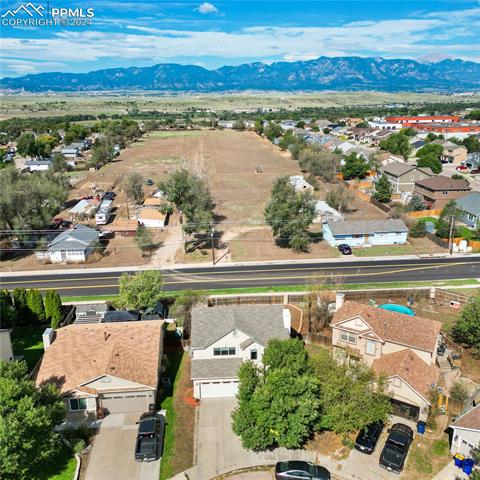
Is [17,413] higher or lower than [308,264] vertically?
higher

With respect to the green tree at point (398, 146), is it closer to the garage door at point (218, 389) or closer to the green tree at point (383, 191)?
the green tree at point (383, 191)

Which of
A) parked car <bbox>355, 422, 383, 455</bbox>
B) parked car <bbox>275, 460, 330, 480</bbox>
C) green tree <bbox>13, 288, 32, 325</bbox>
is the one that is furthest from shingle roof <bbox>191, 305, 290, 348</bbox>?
green tree <bbox>13, 288, 32, 325</bbox>

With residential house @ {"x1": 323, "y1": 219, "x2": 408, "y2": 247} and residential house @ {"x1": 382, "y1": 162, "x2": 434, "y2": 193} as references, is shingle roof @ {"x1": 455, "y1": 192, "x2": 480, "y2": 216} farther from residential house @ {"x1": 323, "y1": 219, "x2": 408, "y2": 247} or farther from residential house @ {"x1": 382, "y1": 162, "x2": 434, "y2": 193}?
residential house @ {"x1": 323, "y1": 219, "x2": 408, "y2": 247}

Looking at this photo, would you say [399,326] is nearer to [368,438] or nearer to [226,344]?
[368,438]

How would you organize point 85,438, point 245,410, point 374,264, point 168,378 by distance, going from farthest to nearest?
point 374,264, point 168,378, point 85,438, point 245,410

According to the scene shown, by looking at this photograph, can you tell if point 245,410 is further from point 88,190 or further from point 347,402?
point 88,190

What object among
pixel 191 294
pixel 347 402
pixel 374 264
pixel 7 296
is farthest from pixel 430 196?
pixel 7 296
